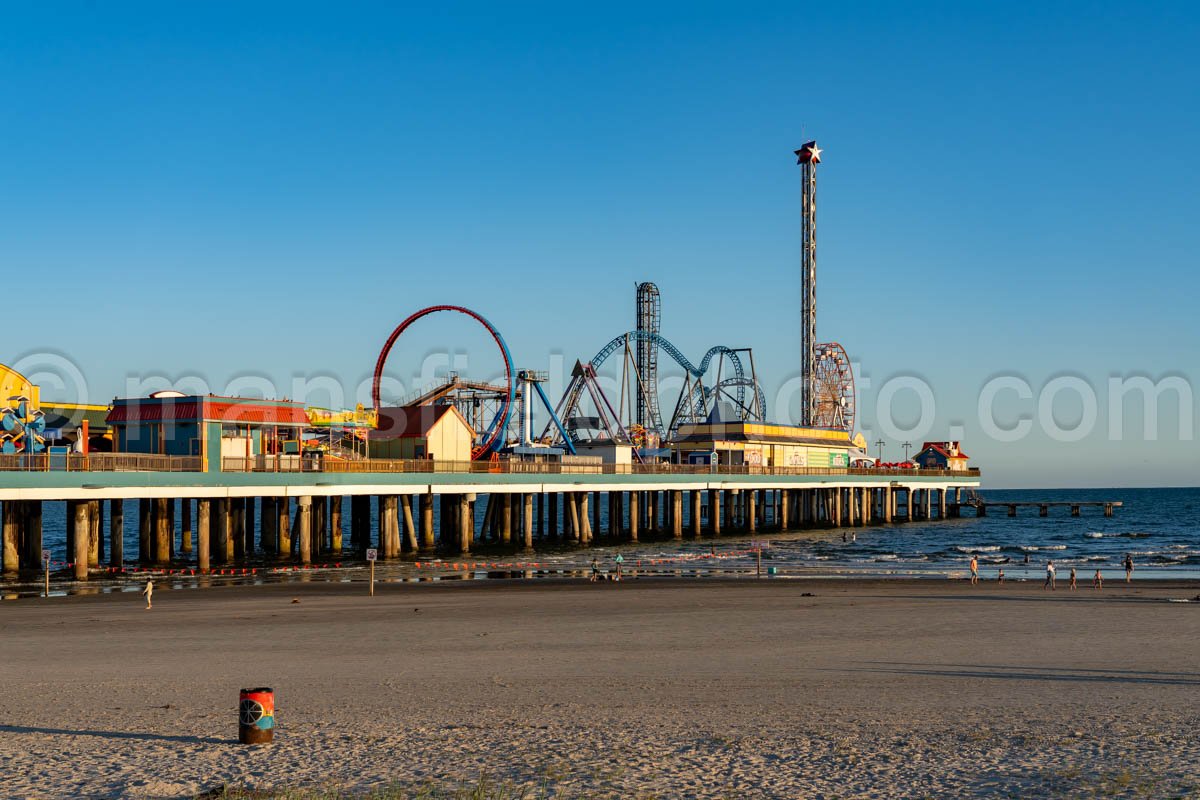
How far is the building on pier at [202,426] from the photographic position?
46.7 metres

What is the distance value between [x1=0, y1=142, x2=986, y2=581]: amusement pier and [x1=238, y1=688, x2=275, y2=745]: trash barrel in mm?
29225

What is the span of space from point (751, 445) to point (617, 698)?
242 ft

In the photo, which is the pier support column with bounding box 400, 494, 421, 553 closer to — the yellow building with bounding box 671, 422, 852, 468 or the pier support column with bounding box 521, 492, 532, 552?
the pier support column with bounding box 521, 492, 532, 552

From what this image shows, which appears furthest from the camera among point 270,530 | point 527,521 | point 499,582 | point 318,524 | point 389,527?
point 527,521

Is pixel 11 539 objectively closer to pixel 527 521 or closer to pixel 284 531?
pixel 284 531

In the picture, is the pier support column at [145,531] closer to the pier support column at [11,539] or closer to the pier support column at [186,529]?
the pier support column at [11,539]

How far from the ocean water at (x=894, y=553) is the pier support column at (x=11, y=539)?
11681 mm

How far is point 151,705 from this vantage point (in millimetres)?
16750

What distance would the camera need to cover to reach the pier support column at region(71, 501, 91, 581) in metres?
40.3

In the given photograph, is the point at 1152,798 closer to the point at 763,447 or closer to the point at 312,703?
the point at 312,703

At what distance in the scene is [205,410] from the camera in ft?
153

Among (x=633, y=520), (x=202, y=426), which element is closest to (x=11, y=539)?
(x=202, y=426)

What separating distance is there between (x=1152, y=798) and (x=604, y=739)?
643cm

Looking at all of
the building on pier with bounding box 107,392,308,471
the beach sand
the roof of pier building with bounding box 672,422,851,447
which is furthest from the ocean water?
the beach sand
